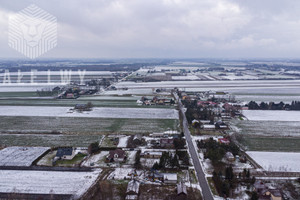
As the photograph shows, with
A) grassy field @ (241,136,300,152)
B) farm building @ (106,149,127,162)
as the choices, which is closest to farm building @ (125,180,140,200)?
farm building @ (106,149,127,162)

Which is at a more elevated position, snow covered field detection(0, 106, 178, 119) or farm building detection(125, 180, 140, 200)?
snow covered field detection(0, 106, 178, 119)

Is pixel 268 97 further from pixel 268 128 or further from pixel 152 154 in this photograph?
pixel 152 154

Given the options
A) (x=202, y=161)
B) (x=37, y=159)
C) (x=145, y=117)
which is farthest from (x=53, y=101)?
(x=202, y=161)

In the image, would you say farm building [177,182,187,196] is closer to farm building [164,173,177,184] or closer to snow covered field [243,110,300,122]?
farm building [164,173,177,184]

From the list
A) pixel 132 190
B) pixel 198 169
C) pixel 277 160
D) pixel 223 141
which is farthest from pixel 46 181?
pixel 277 160

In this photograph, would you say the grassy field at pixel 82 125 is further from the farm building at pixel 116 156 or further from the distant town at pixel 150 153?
the farm building at pixel 116 156

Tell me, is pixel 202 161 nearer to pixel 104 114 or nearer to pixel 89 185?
pixel 89 185

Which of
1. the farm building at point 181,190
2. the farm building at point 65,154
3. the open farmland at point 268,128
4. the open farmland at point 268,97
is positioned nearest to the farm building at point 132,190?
the farm building at point 181,190

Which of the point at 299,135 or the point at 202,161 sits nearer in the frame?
the point at 202,161
